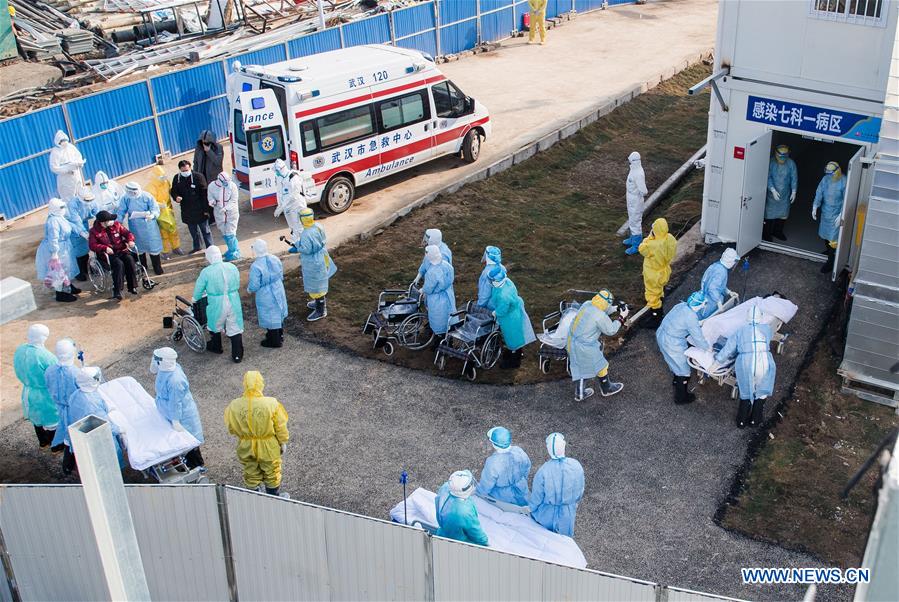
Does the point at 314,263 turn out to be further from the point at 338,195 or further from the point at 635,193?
the point at 635,193

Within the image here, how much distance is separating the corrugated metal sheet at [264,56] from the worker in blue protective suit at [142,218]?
666cm

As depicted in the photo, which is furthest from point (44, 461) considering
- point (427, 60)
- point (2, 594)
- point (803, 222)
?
point (803, 222)

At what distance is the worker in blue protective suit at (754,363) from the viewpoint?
37.1 feet

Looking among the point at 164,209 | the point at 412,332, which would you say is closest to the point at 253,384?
the point at 412,332

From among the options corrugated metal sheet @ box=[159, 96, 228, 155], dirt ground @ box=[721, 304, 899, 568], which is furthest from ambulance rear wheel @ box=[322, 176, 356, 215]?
dirt ground @ box=[721, 304, 899, 568]

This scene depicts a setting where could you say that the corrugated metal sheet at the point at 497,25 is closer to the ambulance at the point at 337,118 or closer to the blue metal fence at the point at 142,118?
the blue metal fence at the point at 142,118

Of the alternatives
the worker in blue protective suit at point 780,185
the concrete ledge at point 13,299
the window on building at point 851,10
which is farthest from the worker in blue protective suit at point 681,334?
the concrete ledge at point 13,299

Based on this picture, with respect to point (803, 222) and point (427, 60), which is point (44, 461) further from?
point (803, 222)

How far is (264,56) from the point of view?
71.1 feet

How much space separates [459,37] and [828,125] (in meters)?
14.4

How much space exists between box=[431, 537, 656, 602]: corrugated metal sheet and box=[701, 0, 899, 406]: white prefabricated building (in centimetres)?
613

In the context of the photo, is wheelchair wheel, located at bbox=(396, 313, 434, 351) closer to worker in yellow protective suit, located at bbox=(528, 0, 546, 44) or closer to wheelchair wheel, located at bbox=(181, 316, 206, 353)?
wheelchair wheel, located at bbox=(181, 316, 206, 353)

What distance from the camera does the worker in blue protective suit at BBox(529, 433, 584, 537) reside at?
9234 mm

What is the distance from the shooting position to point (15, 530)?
8.86 metres
